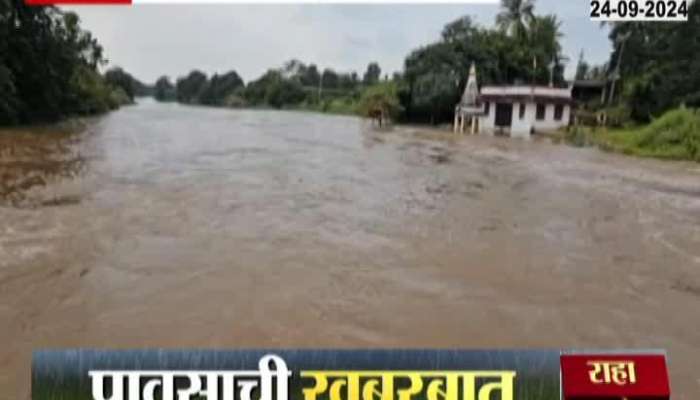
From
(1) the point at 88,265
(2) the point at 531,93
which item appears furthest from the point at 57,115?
(1) the point at 88,265

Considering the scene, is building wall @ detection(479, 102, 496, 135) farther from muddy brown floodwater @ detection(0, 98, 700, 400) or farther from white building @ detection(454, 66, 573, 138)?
muddy brown floodwater @ detection(0, 98, 700, 400)

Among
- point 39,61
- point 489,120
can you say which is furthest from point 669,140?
point 39,61

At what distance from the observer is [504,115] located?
2055 cm

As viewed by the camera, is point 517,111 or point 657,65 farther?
point 517,111

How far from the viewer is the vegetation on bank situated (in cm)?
1207

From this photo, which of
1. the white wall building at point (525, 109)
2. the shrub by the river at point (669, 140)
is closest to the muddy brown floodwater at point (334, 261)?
the shrub by the river at point (669, 140)

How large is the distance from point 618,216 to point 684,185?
10.6ft

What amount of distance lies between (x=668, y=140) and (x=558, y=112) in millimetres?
7683

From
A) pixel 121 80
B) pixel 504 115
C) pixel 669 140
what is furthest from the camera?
pixel 121 80

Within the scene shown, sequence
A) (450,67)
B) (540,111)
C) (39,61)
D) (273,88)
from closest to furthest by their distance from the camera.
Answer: (39,61) < (540,111) < (450,67) < (273,88)

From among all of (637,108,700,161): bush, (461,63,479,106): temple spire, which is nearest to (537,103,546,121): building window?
(461,63,479,106): temple spire

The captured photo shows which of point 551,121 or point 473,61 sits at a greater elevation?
point 473,61

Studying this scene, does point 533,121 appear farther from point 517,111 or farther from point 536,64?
point 536,64

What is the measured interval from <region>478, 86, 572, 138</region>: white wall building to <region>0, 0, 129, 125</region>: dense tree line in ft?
45.5
